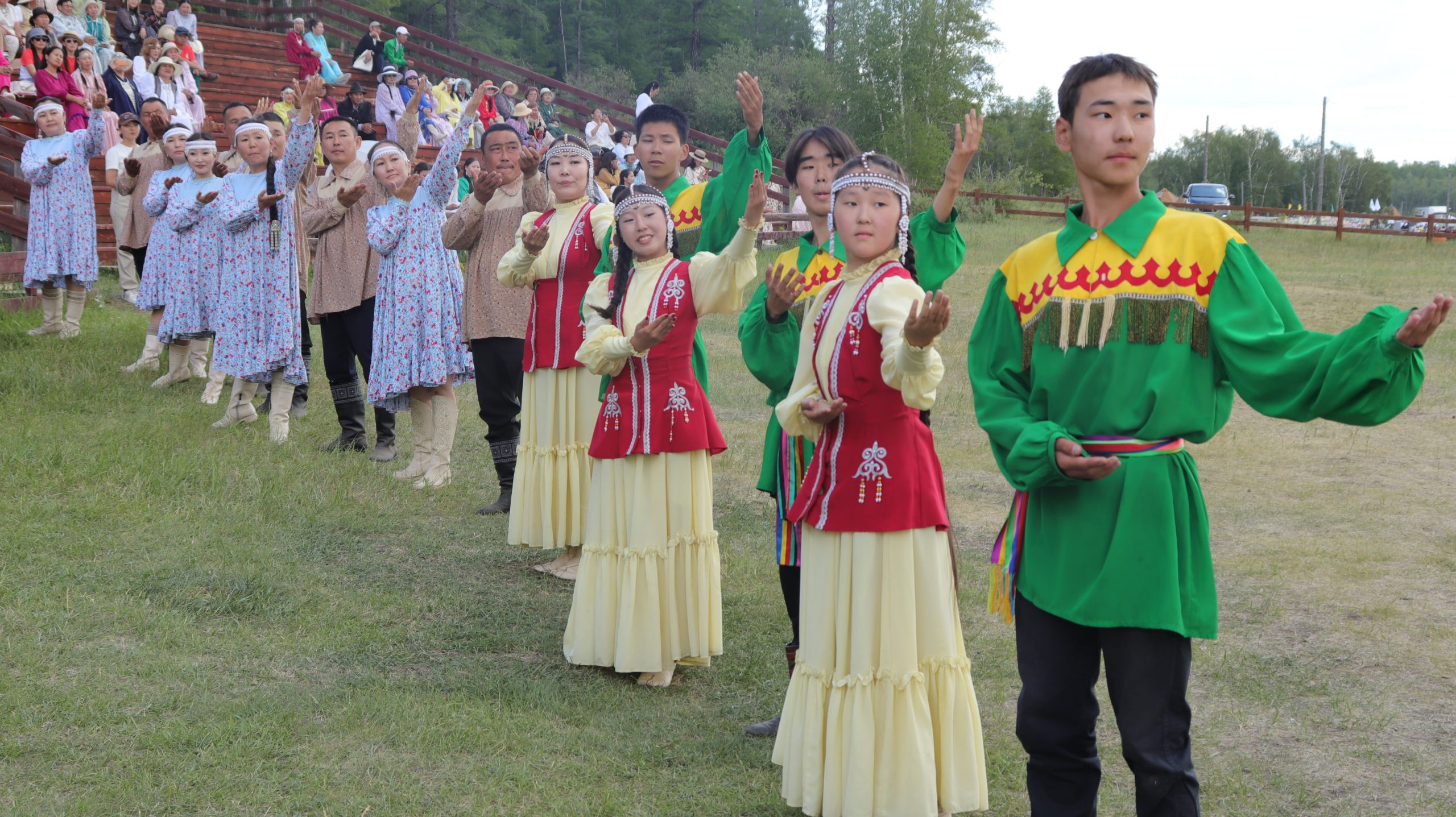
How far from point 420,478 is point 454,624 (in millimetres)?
2588

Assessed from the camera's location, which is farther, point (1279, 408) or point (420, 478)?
point (420, 478)

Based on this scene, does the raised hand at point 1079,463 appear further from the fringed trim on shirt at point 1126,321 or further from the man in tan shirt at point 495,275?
the man in tan shirt at point 495,275

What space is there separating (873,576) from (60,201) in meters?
10.7

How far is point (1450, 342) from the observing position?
1365 cm

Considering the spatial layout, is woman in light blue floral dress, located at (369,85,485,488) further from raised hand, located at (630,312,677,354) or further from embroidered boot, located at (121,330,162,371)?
embroidered boot, located at (121,330,162,371)

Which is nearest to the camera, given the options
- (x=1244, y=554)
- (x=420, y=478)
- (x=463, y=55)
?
(x=1244, y=554)

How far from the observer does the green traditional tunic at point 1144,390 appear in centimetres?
266

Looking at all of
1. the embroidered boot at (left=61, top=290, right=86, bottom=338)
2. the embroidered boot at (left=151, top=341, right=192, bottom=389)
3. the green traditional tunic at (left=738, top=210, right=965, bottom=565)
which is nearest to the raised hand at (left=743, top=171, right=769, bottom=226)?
the green traditional tunic at (left=738, top=210, right=965, bottom=565)

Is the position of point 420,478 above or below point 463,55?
below

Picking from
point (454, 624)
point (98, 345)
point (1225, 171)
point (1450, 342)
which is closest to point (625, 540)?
point (454, 624)

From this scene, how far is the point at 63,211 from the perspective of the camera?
11398 millimetres

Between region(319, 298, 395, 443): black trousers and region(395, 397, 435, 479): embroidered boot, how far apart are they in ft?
1.62

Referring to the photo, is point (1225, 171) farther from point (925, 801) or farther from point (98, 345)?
point (925, 801)

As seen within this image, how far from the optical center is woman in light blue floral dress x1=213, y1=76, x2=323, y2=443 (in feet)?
28.2
